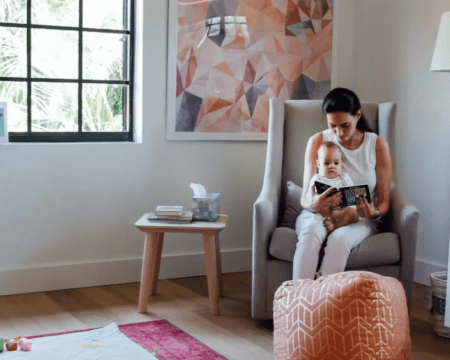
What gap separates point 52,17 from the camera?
3.48 m

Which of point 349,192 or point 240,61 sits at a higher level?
point 240,61

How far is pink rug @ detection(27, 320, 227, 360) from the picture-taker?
99.8 inches

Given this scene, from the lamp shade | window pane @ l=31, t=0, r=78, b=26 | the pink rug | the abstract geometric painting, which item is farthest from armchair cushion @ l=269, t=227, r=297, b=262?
window pane @ l=31, t=0, r=78, b=26

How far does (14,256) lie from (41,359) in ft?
3.50

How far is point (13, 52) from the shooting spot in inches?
135

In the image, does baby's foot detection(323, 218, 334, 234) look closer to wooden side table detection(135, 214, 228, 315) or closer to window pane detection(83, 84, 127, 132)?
wooden side table detection(135, 214, 228, 315)

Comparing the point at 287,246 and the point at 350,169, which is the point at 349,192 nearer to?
the point at 350,169

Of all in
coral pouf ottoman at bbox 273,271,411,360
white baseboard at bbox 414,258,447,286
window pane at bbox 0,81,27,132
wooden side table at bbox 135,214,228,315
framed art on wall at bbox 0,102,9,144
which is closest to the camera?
coral pouf ottoman at bbox 273,271,411,360

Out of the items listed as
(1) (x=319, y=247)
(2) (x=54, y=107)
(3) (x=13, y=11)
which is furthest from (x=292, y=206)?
(3) (x=13, y=11)

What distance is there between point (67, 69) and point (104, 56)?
0.21 m

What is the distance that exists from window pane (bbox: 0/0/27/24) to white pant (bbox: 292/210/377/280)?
1.75 meters

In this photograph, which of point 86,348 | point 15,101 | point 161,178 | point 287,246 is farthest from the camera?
point 161,178

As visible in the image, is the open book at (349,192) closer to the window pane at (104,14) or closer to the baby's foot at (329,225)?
the baby's foot at (329,225)

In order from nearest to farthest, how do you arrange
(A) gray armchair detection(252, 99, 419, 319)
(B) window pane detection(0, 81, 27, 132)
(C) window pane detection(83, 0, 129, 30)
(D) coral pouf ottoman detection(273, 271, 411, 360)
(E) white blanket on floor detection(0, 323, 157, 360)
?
(D) coral pouf ottoman detection(273, 271, 411, 360), (E) white blanket on floor detection(0, 323, 157, 360), (A) gray armchair detection(252, 99, 419, 319), (B) window pane detection(0, 81, 27, 132), (C) window pane detection(83, 0, 129, 30)
